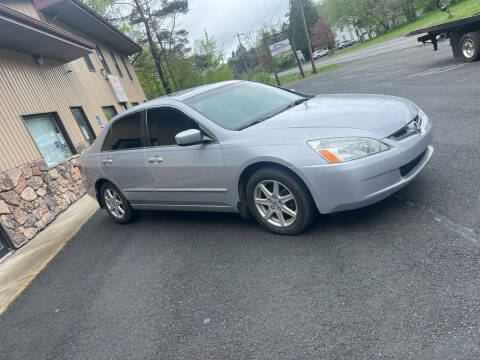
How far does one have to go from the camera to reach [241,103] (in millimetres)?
4805

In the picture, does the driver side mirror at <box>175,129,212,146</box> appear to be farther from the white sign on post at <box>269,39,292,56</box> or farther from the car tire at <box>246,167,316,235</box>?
the white sign on post at <box>269,39,292,56</box>

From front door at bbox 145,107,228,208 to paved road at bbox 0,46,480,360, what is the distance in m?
0.53

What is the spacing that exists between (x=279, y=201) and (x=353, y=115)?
111 cm

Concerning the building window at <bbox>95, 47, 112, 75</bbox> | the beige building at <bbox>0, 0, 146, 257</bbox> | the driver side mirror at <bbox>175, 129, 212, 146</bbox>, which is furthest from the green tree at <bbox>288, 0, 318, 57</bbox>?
the driver side mirror at <bbox>175, 129, 212, 146</bbox>

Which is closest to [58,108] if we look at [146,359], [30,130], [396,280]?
[30,130]

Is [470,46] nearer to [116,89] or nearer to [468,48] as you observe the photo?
[468,48]

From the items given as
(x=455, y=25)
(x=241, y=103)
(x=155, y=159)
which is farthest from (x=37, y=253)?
(x=455, y=25)

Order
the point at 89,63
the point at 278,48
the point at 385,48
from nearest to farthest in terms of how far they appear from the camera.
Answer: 1. the point at 89,63
2. the point at 385,48
3. the point at 278,48

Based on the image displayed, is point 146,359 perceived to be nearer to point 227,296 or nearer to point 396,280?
point 227,296

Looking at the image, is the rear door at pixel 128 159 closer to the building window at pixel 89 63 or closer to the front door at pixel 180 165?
the front door at pixel 180 165

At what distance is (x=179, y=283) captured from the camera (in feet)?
13.0

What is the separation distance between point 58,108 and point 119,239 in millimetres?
7101

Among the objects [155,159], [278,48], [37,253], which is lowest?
[37,253]

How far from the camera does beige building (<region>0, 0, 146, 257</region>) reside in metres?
8.14
